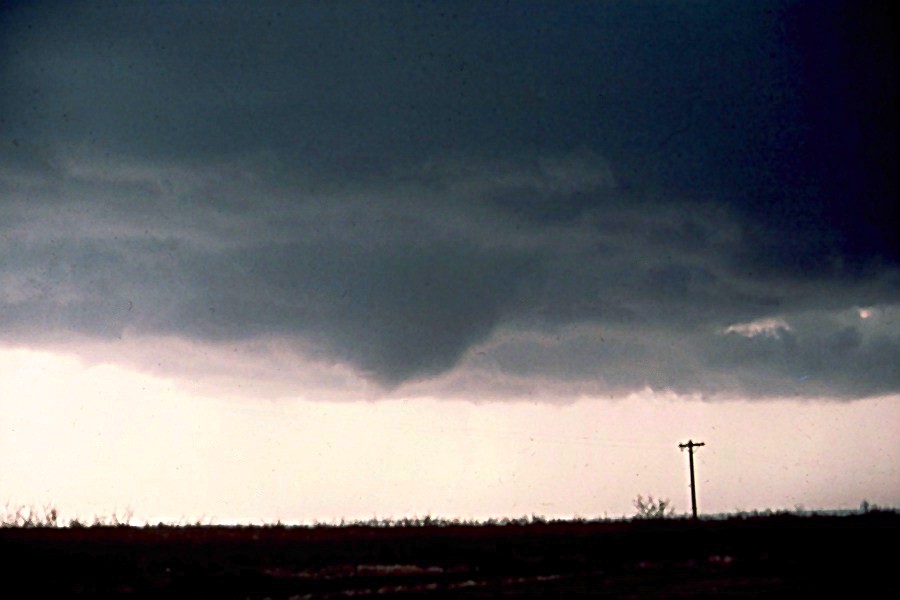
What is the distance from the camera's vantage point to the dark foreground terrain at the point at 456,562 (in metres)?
30.2

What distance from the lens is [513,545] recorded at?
40094mm

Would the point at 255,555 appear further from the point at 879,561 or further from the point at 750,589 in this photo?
the point at 879,561

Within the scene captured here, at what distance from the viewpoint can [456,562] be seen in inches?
1459

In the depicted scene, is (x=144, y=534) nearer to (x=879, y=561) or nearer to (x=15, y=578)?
(x=15, y=578)

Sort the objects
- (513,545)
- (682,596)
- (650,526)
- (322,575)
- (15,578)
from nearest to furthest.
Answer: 1. (682,596)
2. (15,578)
3. (322,575)
4. (513,545)
5. (650,526)

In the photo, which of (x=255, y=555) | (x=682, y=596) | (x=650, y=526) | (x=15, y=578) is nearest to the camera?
(x=682, y=596)

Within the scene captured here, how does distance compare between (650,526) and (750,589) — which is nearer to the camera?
(750,589)

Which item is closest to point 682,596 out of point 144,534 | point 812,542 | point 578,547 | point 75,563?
point 578,547

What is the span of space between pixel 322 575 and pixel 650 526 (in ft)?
60.4

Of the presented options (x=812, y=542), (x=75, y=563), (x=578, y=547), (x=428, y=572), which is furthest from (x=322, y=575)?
(x=812, y=542)

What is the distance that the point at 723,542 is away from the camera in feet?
136

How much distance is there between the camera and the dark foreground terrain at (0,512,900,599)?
3023 centimetres

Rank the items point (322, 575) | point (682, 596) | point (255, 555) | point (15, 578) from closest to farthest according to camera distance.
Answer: point (682, 596) < point (15, 578) < point (322, 575) < point (255, 555)

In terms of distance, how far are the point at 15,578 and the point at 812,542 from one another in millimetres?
28073
